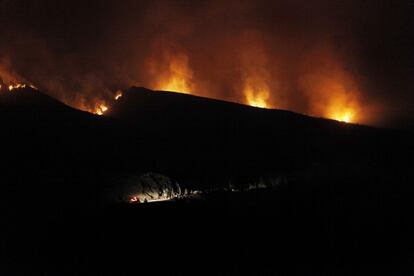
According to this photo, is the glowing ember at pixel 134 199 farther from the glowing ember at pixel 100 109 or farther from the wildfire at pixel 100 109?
the glowing ember at pixel 100 109

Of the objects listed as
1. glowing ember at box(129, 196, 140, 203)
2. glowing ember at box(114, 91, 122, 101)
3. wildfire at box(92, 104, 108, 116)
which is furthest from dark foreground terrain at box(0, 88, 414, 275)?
wildfire at box(92, 104, 108, 116)

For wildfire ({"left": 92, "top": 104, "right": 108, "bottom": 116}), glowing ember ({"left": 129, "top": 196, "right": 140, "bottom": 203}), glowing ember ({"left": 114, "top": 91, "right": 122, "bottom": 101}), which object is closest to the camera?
glowing ember ({"left": 129, "top": 196, "right": 140, "bottom": 203})

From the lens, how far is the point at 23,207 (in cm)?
2669

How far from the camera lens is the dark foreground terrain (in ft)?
65.5

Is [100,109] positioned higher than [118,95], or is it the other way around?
[118,95]

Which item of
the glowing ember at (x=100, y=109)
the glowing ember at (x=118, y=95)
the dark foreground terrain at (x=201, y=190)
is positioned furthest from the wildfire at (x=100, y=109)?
the dark foreground terrain at (x=201, y=190)

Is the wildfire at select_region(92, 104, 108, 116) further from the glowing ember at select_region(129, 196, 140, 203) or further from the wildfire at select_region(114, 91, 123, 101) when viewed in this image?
the glowing ember at select_region(129, 196, 140, 203)

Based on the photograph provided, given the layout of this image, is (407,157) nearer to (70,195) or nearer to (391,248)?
(391,248)

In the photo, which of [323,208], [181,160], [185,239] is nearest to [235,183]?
[181,160]

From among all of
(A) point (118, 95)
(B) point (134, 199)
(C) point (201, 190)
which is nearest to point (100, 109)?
(A) point (118, 95)

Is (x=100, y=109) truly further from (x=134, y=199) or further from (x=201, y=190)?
(x=134, y=199)

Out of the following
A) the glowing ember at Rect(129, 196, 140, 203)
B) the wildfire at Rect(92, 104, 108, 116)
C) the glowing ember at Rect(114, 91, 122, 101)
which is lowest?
the glowing ember at Rect(129, 196, 140, 203)

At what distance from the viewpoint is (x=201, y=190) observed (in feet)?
110

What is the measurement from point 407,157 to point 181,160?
834 inches
